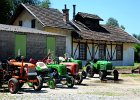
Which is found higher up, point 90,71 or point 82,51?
point 82,51

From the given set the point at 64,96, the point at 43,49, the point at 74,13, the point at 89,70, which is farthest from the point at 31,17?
the point at 64,96

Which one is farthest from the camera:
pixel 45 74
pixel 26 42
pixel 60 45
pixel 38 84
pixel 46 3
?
pixel 46 3

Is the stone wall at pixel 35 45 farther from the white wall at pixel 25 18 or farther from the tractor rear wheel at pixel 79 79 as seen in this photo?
the white wall at pixel 25 18

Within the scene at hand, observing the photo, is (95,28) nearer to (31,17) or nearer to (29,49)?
(31,17)

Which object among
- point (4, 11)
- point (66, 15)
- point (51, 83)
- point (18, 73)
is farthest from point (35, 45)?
point (4, 11)

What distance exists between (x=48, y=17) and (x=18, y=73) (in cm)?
2234

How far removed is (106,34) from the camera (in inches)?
1767

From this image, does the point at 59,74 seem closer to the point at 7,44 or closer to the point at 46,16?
the point at 7,44

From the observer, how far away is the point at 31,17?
3897 centimetres

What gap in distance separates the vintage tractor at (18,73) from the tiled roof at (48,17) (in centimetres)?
1965

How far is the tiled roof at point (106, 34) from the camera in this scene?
40.8 meters

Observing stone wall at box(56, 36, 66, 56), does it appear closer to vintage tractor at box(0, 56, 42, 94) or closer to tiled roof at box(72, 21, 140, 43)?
tiled roof at box(72, 21, 140, 43)

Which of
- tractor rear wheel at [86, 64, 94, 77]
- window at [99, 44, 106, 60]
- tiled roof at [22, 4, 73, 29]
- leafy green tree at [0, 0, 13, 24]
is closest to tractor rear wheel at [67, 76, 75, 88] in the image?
tractor rear wheel at [86, 64, 94, 77]

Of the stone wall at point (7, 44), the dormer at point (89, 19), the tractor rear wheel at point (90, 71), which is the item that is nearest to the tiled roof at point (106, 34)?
the dormer at point (89, 19)
